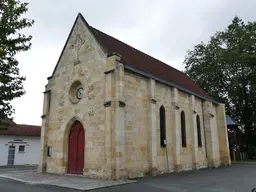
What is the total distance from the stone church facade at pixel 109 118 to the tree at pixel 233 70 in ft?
54.4

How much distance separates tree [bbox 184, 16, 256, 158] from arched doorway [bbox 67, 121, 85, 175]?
23.8 meters

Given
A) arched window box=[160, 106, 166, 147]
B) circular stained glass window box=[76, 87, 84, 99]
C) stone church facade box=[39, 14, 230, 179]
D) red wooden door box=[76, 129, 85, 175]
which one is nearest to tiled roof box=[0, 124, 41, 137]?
stone church facade box=[39, 14, 230, 179]

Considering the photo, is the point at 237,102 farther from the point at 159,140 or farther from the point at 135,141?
the point at 135,141

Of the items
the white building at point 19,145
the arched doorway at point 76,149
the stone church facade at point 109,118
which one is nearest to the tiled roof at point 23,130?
the white building at point 19,145

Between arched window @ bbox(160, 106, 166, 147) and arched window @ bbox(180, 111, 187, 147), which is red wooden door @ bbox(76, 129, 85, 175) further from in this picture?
arched window @ bbox(180, 111, 187, 147)

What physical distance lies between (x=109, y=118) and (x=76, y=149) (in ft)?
12.2

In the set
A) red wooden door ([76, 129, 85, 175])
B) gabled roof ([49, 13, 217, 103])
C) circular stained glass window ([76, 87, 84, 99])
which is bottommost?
red wooden door ([76, 129, 85, 175])

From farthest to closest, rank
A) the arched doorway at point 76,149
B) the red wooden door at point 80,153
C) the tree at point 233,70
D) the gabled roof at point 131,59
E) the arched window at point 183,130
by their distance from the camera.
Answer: the tree at point 233,70
the arched window at point 183,130
the gabled roof at point 131,59
the arched doorway at point 76,149
the red wooden door at point 80,153

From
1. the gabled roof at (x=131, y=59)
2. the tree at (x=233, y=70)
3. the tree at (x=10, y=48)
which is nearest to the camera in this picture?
the tree at (x=10, y=48)

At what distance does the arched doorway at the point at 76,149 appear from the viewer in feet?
42.3

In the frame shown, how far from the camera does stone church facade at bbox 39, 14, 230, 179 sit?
11.5 m

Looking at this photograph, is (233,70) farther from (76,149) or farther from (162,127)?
(76,149)

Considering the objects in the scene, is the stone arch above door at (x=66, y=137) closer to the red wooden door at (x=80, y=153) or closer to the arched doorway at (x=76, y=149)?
the arched doorway at (x=76, y=149)

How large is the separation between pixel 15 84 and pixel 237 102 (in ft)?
103
